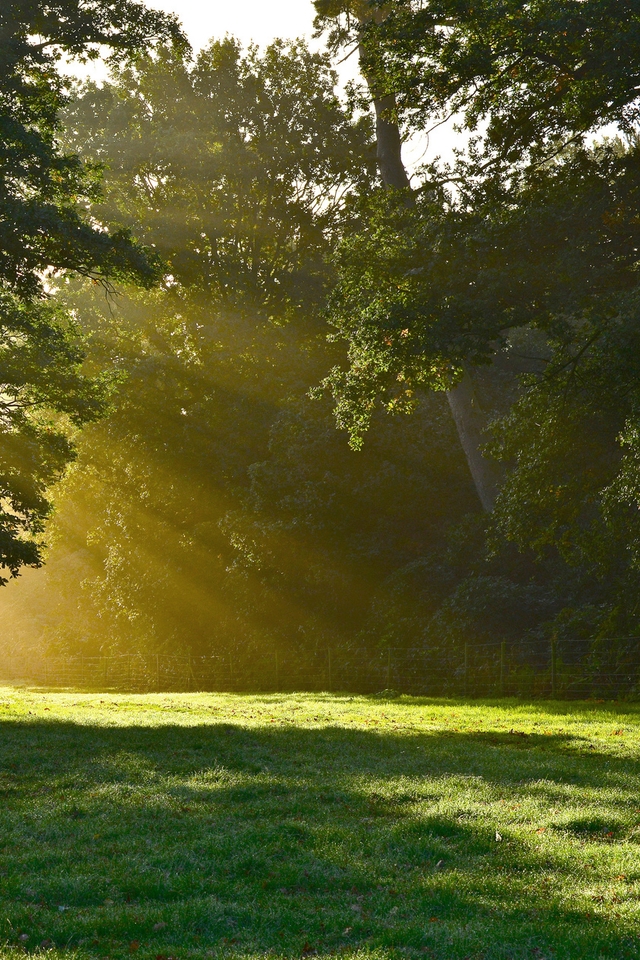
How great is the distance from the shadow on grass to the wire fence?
13104 mm

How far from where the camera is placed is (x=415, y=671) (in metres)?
30.8

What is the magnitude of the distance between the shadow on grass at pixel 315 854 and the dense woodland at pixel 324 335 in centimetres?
883

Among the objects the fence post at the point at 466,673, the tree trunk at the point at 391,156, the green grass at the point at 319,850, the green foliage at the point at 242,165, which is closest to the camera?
the green grass at the point at 319,850

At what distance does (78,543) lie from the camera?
50875 mm

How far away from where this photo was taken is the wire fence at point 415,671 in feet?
83.2

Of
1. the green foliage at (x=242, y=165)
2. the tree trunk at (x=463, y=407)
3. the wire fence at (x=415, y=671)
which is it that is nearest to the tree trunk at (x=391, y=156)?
the tree trunk at (x=463, y=407)

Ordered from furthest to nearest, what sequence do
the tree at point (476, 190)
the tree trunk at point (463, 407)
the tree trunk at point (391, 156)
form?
the tree trunk at point (391, 156) < the tree trunk at point (463, 407) < the tree at point (476, 190)

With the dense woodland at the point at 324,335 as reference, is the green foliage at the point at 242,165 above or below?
above

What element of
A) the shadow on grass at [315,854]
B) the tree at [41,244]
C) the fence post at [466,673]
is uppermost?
the tree at [41,244]

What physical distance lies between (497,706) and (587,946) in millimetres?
18331

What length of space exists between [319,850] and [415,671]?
78.1 feet

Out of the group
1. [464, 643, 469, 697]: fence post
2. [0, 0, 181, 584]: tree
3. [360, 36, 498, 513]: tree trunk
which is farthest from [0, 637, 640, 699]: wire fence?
[0, 0, 181, 584]: tree

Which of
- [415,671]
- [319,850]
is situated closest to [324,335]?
[415,671]

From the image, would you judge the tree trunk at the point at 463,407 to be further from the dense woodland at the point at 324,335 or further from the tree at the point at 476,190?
the tree at the point at 476,190
